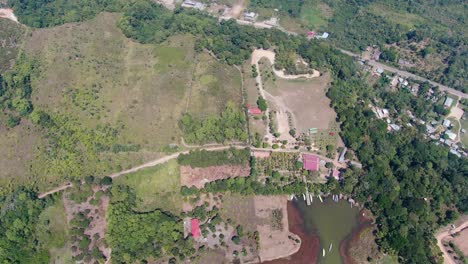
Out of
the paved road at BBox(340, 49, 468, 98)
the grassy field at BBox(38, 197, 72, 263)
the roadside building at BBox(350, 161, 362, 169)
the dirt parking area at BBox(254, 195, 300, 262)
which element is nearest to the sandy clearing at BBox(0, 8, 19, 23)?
the grassy field at BBox(38, 197, 72, 263)

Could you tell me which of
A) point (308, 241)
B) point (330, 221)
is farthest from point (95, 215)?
point (330, 221)

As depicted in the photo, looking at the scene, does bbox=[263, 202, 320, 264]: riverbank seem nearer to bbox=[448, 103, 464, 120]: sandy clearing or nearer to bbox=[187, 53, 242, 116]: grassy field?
bbox=[187, 53, 242, 116]: grassy field

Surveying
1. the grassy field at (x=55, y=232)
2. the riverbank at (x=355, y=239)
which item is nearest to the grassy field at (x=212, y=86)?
the grassy field at (x=55, y=232)

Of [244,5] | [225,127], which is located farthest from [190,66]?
[244,5]

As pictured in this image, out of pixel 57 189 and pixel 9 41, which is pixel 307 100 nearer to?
pixel 57 189

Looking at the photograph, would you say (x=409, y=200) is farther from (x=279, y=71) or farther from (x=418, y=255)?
(x=279, y=71)
